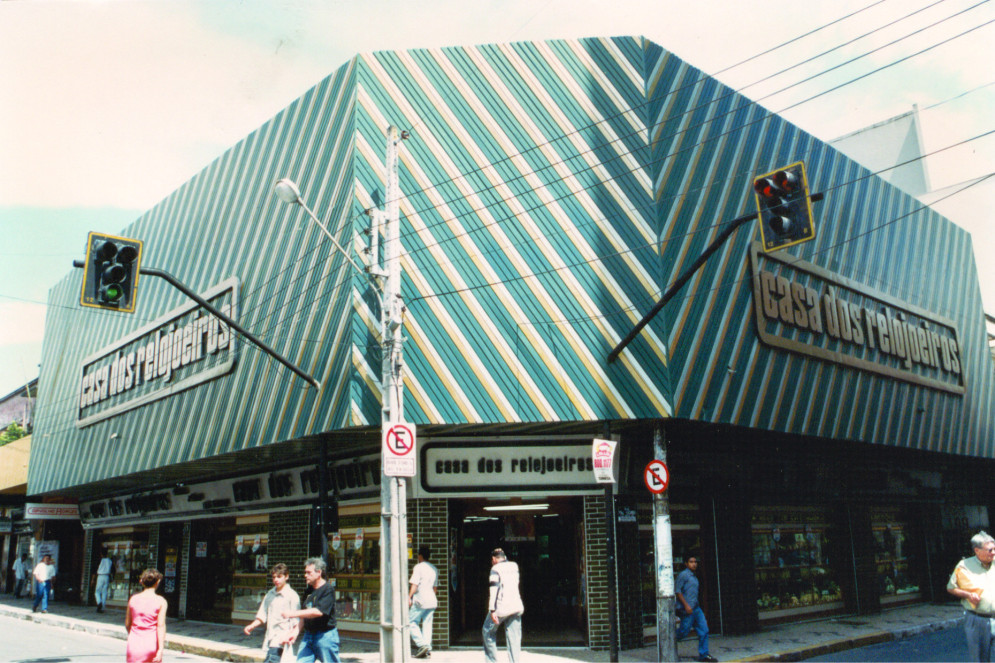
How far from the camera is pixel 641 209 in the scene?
14859 millimetres

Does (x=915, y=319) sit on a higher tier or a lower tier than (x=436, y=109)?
lower

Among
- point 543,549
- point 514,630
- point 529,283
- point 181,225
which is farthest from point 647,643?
point 181,225

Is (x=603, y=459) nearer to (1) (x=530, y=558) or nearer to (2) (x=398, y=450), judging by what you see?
(2) (x=398, y=450)

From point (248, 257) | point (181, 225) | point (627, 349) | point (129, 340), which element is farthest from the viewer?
point (129, 340)

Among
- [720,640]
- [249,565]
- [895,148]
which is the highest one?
[895,148]

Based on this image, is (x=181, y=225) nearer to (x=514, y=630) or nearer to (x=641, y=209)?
(x=641, y=209)

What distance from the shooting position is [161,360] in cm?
2017

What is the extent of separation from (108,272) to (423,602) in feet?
23.0

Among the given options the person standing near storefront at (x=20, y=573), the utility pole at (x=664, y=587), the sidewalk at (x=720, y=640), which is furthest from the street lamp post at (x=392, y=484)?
the person standing near storefront at (x=20, y=573)

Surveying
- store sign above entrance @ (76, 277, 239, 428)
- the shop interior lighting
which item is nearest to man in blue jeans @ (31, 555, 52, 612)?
store sign above entrance @ (76, 277, 239, 428)

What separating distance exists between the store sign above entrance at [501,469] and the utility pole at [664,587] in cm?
165

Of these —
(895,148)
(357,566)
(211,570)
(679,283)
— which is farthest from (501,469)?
(895,148)

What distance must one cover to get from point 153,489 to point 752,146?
1929cm

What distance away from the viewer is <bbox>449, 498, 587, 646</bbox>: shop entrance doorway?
49.4 ft
